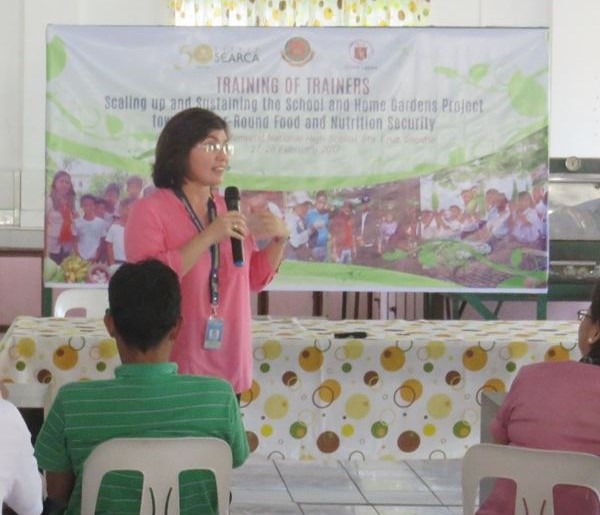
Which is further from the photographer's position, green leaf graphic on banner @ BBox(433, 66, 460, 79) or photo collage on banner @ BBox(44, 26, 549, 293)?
green leaf graphic on banner @ BBox(433, 66, 460, 79)

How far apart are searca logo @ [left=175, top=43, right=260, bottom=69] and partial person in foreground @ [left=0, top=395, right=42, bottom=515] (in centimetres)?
363

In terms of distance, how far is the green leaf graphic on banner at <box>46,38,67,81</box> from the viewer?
205 inches

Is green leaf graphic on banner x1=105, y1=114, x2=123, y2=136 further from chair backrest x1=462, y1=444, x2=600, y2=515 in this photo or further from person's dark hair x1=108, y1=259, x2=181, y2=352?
chair backrest x1=462, y1=444, x2=600, y2=515

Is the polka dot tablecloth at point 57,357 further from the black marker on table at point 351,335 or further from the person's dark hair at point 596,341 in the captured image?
the person's dark hair at point 596,341

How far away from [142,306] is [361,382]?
1703mm

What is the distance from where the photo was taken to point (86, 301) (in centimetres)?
486

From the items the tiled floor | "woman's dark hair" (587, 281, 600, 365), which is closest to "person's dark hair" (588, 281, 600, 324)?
"woman's dark hair" (587, 281, 600, 365)

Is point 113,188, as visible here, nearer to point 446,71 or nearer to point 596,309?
point 446,71

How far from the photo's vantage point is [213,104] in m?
5.34

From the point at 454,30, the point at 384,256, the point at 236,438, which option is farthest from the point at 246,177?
the point at 236,438

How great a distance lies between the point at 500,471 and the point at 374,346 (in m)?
1.68

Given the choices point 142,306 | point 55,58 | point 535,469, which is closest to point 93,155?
point 55,58

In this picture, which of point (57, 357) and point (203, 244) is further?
point (57, 357)

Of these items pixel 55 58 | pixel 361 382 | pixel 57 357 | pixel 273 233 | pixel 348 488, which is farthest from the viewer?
pixel 55 58
